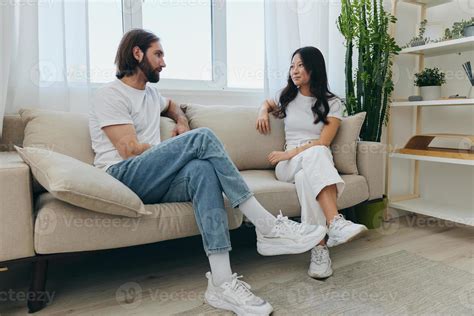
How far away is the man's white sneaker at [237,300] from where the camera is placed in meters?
1.23

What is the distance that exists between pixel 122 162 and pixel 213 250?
477 mm

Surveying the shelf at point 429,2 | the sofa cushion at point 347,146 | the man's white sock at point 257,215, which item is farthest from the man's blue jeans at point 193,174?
the shelf at point 429,2

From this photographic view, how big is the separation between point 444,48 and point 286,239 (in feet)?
5.63

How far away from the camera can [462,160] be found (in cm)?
204

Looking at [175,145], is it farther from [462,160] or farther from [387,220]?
[387,220]

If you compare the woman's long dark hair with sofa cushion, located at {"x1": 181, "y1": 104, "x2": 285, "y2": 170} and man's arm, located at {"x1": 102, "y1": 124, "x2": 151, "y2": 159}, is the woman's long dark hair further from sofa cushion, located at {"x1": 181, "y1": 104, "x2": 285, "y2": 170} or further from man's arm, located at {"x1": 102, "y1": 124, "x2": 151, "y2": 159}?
man's arm, located at {"x1": 102, "y1": 124, "x2": 151, "y2": 159}

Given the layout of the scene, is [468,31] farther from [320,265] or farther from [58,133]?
[58,133]

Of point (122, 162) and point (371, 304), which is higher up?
point (122, 162)

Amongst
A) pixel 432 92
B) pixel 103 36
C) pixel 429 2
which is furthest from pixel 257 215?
pixel 429 2

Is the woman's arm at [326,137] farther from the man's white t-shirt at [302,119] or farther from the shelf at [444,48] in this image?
the shelf at [444,48]

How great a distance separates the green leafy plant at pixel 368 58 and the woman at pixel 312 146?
47 centimetres

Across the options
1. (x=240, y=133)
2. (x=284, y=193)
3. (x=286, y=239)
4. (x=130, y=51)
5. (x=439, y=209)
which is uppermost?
(x=130, y=51)

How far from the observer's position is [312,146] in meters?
1.72

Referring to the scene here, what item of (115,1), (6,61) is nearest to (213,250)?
(6,61)
